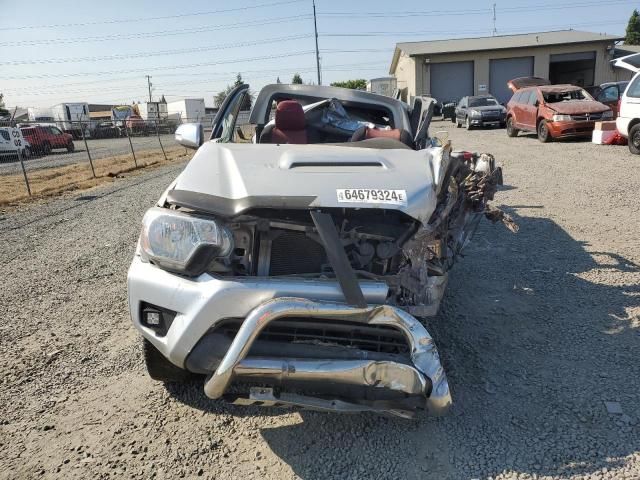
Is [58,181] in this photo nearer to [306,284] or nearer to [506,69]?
[306,284]

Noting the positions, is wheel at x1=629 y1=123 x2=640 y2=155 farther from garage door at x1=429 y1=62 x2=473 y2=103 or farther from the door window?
garage door at x1=429 y1=62 x2=473 y2=103

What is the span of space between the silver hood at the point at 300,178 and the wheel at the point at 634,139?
34.6ft

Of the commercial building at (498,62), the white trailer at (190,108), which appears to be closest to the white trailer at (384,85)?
the commercial building at (498,62)

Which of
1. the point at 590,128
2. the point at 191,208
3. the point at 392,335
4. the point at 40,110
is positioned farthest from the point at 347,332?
the point at 40,110

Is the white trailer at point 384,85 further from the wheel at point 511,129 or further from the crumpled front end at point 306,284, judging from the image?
the crumpled front end at point 306,284

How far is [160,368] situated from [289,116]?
6.82 ft

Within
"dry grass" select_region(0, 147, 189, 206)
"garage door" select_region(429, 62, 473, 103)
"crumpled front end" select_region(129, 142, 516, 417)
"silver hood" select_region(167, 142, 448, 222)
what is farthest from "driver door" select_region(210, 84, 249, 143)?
"garage door" select_region(429, 62, 473, 103)

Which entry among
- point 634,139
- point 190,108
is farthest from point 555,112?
point 190,108

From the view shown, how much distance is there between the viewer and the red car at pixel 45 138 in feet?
89.7

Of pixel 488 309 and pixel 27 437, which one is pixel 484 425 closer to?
pixel 488 309

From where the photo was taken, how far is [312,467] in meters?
2.48

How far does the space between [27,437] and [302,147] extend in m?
2.15

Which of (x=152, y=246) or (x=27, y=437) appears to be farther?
(x=27, y=437)

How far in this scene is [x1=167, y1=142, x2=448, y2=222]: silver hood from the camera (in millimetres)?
2480
